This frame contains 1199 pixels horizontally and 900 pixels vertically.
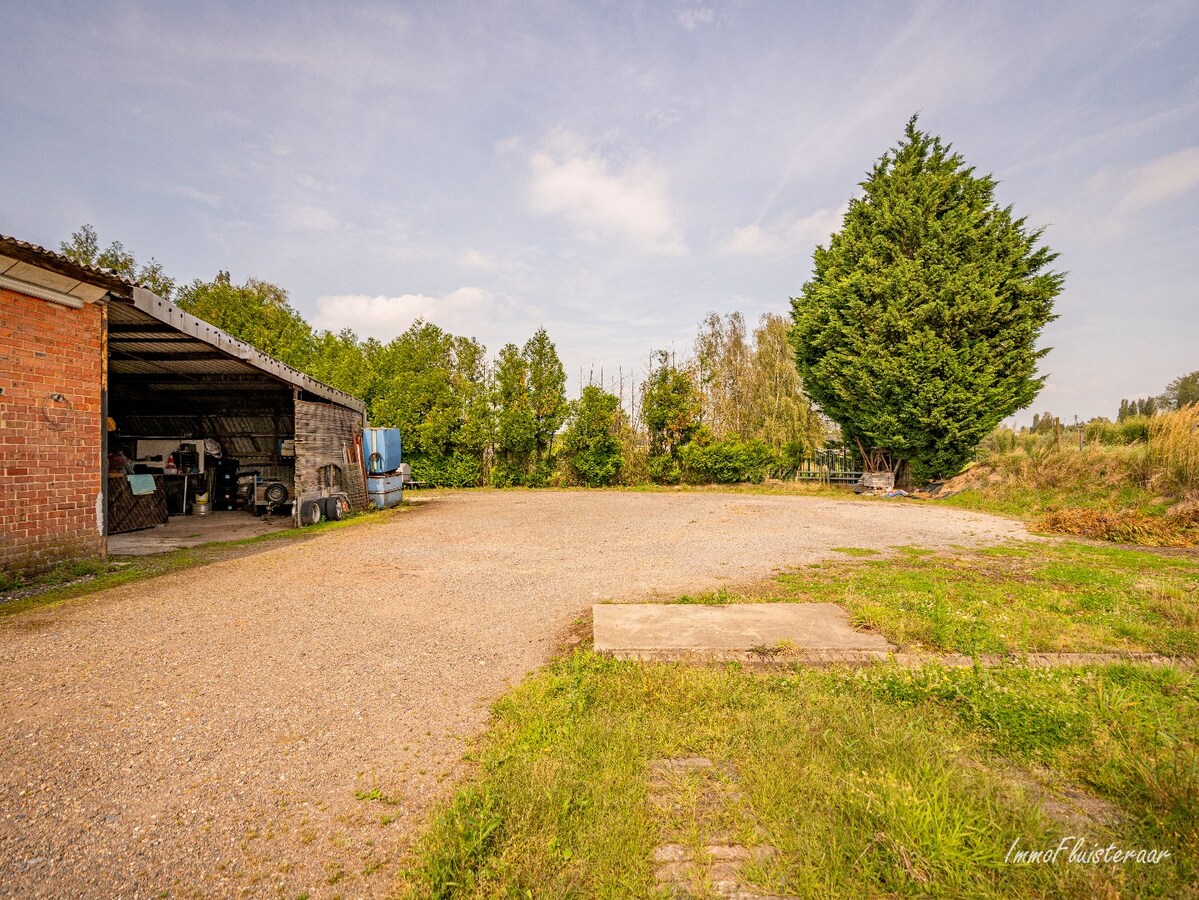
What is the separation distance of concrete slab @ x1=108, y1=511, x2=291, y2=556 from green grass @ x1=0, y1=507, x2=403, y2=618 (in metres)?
0.49

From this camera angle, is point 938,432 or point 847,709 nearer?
point 847,709

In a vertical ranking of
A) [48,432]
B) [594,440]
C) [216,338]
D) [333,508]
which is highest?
[216,338]

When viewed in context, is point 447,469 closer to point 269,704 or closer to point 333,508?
point 333,508

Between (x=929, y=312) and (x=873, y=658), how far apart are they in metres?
16.6

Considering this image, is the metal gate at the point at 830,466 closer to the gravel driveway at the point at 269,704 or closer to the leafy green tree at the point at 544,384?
the leafy green tree at the point at 544,384

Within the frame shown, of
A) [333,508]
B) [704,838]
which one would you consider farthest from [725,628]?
[333,508]

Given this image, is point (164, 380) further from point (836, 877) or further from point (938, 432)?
point (938, 432)

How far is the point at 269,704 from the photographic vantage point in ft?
11.3

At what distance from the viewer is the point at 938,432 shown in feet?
56.1

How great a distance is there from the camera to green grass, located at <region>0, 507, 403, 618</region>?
564 centimetres

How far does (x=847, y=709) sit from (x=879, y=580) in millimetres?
3759

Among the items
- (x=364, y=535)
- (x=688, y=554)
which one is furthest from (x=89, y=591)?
(x=688, y=554)

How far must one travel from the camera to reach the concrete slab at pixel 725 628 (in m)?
4.11

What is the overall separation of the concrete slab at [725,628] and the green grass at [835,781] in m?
0.55
